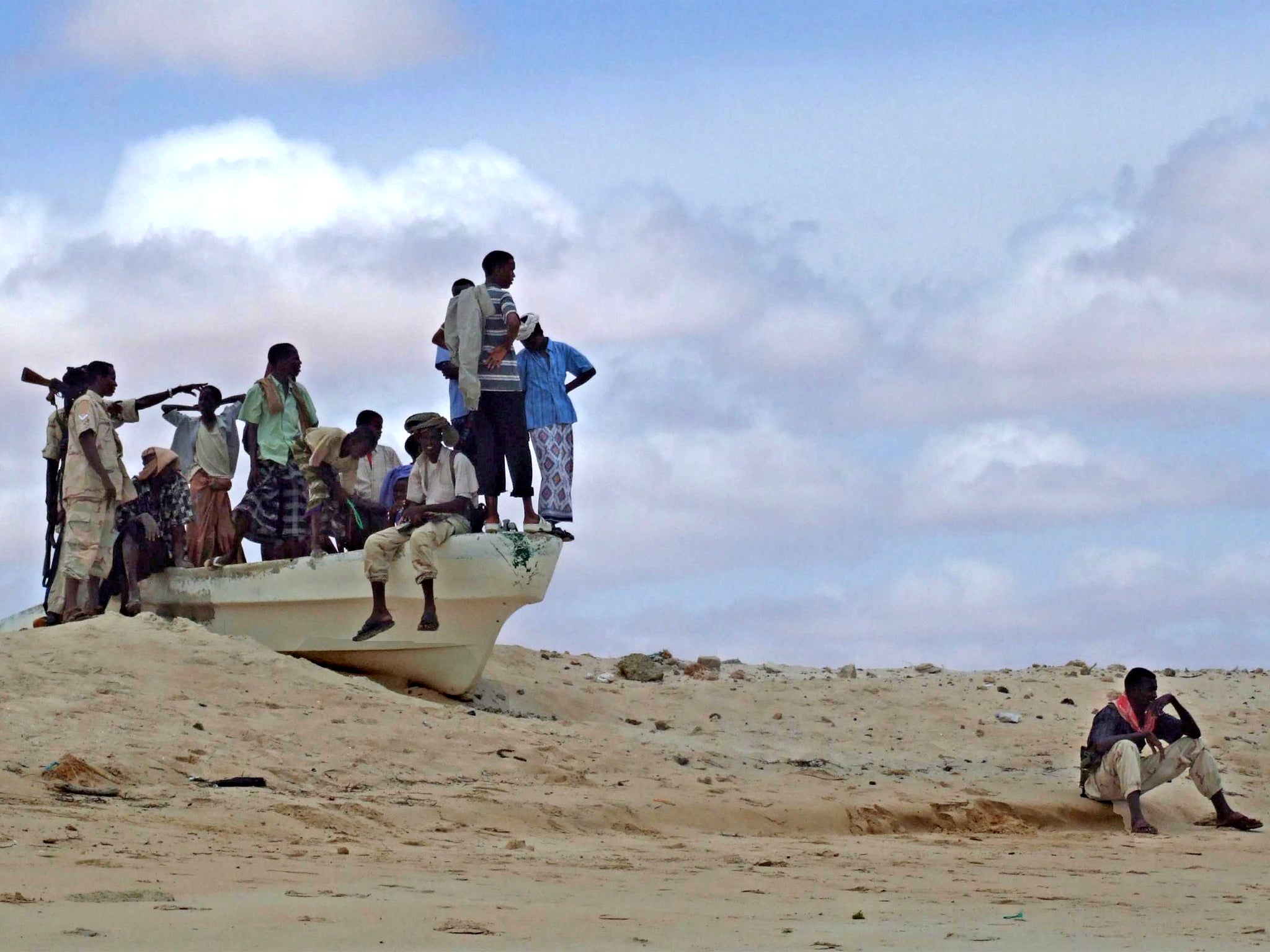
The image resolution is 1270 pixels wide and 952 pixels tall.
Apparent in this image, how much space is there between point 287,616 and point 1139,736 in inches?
242

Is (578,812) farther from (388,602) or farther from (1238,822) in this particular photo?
(1238,822)

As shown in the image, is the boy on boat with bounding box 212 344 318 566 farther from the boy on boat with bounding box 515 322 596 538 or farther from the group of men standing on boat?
the boy on boat with bounding box 515 322 596 538

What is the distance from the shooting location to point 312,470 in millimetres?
12836

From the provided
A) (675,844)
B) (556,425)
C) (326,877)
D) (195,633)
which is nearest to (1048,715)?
(556,425)

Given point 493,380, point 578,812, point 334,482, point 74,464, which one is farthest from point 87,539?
point 578,812

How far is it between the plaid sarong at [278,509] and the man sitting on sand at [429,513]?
3.79ft

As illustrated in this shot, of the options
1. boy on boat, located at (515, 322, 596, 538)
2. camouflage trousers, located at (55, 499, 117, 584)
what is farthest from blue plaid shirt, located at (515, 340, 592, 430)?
camouflage trousers, located at (55, 499, 117, 584)

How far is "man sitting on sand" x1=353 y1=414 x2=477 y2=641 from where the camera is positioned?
12.4m

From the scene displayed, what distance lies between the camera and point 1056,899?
761cm

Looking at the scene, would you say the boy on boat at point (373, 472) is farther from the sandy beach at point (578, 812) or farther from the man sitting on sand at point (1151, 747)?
the man sitting on sand at point (1151, 747)

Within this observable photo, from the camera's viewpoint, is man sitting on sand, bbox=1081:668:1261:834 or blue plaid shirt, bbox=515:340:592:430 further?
blue plaid shirt, bbox=515:340:592:430

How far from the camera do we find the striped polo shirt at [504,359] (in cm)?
1243

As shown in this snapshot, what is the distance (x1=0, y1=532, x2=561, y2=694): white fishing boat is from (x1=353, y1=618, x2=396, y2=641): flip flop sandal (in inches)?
A: 3.8

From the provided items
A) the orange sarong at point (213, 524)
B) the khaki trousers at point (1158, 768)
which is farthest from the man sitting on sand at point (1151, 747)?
the orange sarong at point (213, 524)
